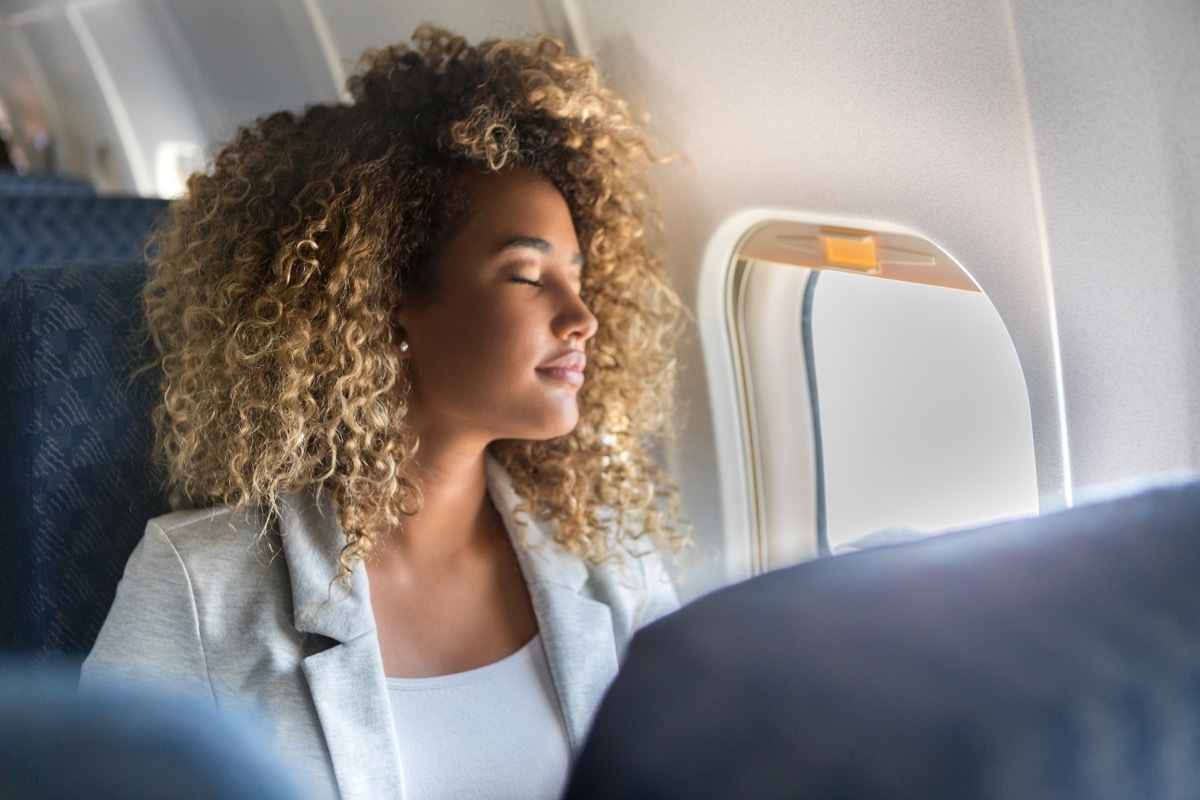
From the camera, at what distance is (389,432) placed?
1.57 meters

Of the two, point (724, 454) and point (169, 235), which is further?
point (724, 454)

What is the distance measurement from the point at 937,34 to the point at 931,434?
806mm

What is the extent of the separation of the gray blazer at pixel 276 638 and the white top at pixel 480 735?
4 cm

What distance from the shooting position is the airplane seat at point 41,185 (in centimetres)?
342

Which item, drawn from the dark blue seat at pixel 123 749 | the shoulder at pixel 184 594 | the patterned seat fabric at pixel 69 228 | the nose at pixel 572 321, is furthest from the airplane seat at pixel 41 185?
the dark blue seat at pixel 123 749

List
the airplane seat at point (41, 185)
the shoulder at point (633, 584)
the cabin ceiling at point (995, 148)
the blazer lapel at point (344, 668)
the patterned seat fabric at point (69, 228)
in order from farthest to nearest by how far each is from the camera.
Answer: the airplane seat at point (41, 185) < the patterned seat fabric at point (69, 228) < the shoulder at point (633, 584) < the blazer lapel at point (344, 668) < the cabin ceiling at point (995, 148)

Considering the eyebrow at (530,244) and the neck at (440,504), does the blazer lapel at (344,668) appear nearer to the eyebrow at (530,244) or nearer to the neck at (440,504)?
the neck at (440,504)

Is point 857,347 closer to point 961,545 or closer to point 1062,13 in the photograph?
point 1062,13

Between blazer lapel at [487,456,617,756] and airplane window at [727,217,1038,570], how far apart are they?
0.51 meters

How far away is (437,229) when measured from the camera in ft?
5.24

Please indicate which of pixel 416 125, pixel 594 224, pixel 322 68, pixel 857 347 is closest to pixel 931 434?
pixel 857 347

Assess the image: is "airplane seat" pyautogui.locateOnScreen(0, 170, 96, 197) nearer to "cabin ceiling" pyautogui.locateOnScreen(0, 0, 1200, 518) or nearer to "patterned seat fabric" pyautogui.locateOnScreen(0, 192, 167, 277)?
"patterned seat fabric" pyautogui.locateOnScreen(0, 192, 167, 277)

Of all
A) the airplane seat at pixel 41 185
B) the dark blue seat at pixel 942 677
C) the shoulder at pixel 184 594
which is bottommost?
the shoulder at pixel 184 594

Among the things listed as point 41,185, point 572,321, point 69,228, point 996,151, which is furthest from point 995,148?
point 41,185
